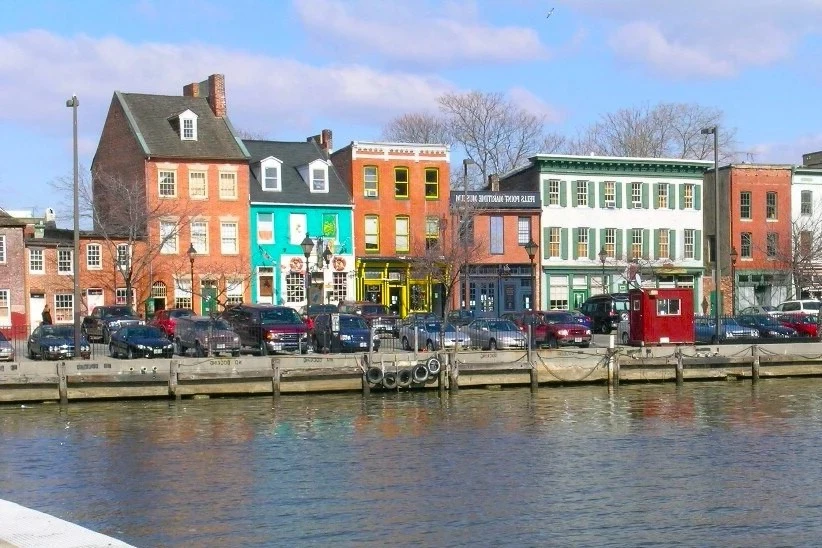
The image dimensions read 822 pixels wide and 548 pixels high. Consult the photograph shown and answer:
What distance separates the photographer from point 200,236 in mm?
68375

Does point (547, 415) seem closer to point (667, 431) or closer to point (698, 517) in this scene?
point (667, 431)

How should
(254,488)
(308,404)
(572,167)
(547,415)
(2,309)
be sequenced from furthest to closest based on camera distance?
(572,167)
(2,309)
(308,404)
(547,415)
(254,488)

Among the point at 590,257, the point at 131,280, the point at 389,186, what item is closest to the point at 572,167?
the point at 590,257

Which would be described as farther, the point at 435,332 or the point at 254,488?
the point at 435,332

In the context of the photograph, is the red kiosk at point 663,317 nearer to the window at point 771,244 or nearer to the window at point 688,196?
the window at point 688,196

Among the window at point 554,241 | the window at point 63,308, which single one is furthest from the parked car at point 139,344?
the window at point 554,241

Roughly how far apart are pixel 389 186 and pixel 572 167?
11820mm

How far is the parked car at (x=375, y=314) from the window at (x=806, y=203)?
32.7 meters

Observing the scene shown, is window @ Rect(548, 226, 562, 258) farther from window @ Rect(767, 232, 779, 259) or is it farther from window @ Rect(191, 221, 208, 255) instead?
window @ Rect(191, 221, 208, 255)

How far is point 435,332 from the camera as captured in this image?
159 feet

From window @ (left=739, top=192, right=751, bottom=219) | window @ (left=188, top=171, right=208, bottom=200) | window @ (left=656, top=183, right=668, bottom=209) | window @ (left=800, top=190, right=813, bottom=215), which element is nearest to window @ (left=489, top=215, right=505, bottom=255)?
window @ (left=656, top=183, right=668, bottom=209)

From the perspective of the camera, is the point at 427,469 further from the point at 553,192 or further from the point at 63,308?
the point at 553,192

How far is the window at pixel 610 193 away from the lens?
252ft

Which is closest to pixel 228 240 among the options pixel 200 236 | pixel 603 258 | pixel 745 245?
pixel 200 236
